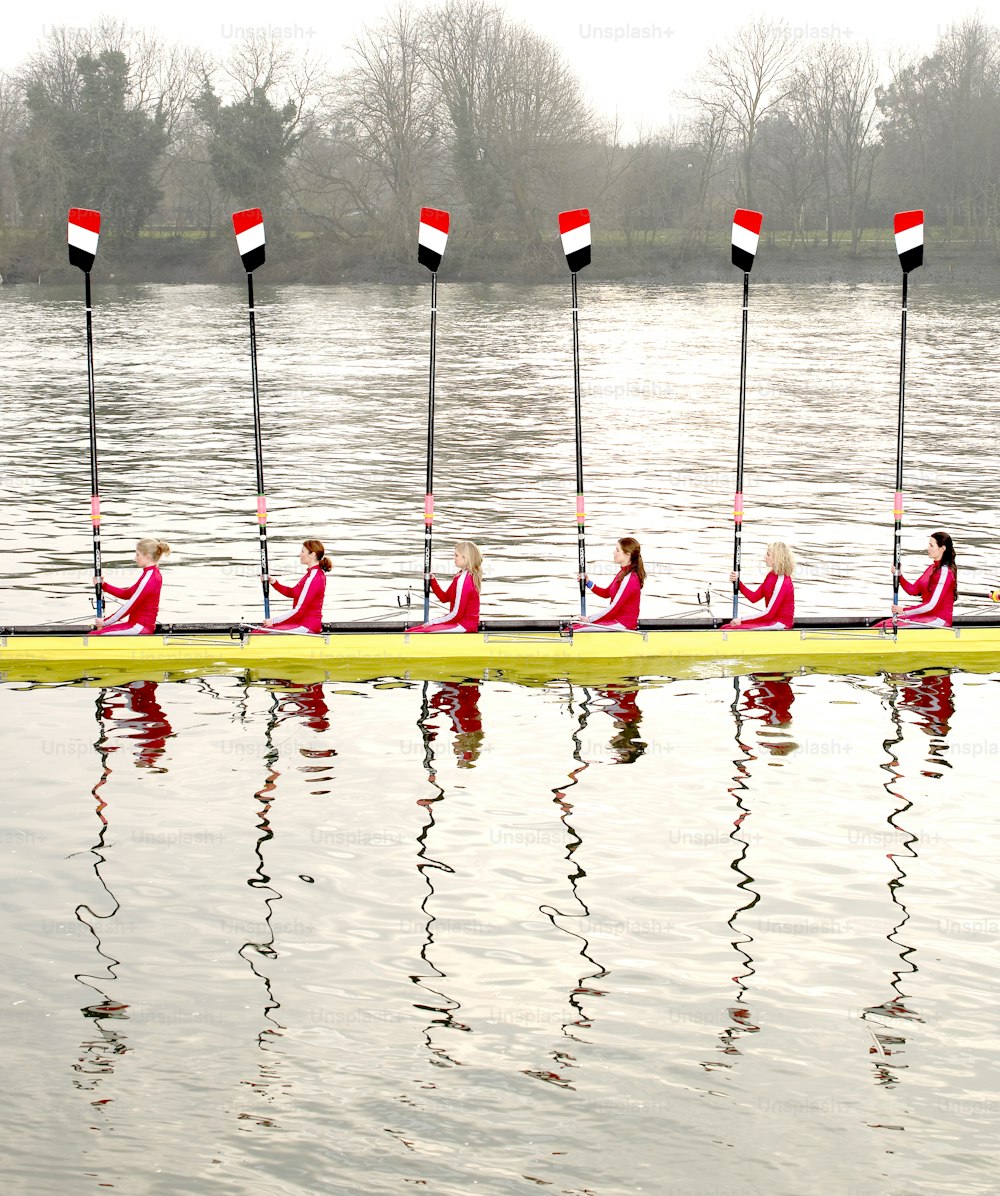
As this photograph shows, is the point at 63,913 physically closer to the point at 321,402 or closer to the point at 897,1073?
the point at 897,1073

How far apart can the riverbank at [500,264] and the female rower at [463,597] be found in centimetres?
6267

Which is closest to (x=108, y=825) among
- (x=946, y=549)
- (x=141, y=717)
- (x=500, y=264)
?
(x=141, y=717)

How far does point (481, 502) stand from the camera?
86.4 ft

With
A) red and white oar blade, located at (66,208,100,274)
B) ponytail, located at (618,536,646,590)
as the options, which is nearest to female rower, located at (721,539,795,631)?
ponytail, located at (618,536,646,590)

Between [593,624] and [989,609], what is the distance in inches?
189

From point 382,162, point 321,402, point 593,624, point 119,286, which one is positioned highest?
point 382,162

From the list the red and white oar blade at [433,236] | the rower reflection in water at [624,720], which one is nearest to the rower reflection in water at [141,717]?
the rower reflection in water at [624,720]

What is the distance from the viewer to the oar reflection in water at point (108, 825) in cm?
845

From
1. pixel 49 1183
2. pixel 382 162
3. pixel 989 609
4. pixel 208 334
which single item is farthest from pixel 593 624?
pixel 382 162

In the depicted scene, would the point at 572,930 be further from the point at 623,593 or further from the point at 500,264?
the point at 500,264

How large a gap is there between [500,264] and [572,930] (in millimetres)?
70372

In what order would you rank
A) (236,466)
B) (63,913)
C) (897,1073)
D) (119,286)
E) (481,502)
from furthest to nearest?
1. (119,286)
2. (236,466)
3. (481,502)
4. (63,913)
5. (897,1073)

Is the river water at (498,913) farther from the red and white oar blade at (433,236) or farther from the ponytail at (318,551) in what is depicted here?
the red and white oar blade at (433,236)

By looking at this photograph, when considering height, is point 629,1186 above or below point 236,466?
below
